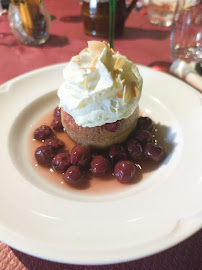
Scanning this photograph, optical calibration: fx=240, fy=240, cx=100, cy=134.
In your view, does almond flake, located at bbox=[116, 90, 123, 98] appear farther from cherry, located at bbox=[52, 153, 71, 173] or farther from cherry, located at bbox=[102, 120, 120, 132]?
cherry, located at bbox=[52, 153, 71, 173]

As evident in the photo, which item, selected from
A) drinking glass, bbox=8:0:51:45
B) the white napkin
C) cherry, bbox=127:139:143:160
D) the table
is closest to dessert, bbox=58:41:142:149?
cherry, bbox=127:139:143:160

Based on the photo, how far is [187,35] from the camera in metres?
1.74

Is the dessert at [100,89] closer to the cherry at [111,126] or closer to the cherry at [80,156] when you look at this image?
the cherry at [111,126]

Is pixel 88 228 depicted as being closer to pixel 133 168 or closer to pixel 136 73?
pixel 133 168

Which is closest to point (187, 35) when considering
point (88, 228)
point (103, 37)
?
point (103, 37)

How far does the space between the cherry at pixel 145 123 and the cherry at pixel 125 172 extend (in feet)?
0.98

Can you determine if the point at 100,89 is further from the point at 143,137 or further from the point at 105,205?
the point at 105,205

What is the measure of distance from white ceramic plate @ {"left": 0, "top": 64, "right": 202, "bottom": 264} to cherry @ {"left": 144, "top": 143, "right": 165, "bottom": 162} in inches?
1.4

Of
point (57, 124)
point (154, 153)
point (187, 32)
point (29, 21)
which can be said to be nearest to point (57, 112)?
point (57, 124)

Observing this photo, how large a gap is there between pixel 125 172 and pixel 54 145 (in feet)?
1.31

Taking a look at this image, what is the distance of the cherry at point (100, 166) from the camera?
3.63ft

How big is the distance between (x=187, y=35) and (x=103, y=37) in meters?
0.70

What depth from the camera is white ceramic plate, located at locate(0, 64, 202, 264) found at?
0.70 m

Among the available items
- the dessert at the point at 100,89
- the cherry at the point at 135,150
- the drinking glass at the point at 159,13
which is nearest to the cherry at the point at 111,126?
the dessert at the point at 100,89
